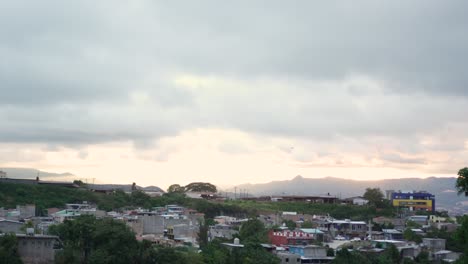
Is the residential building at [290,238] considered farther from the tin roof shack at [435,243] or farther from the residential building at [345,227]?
the tin roof shack at [435,243]

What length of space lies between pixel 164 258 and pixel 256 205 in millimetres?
42040

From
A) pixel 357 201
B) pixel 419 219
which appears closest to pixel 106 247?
pixel 419 219

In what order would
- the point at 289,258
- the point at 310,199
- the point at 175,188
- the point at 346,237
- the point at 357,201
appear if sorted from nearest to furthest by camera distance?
the point at 289,258 < the point at 346,237 < the point at 357,201 < the point at 310,199 < the point at 175,188

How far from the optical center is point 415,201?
284ft

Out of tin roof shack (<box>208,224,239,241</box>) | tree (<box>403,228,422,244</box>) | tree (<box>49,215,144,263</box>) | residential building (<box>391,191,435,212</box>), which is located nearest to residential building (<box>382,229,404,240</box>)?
tree (<box>403,228,422,244</box>)

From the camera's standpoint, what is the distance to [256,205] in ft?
259

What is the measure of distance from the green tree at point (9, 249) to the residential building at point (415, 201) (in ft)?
194

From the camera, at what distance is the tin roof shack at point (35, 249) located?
3709cm

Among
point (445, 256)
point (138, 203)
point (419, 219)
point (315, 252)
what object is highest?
point (138, 203)

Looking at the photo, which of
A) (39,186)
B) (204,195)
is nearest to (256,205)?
(204,195)

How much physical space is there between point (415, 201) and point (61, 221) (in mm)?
52312

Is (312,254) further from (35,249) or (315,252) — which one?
(35,249)

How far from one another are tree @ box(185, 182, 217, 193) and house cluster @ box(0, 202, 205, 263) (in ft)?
116

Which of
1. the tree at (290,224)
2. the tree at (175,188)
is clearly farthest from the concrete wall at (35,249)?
the tree at (175,188)
